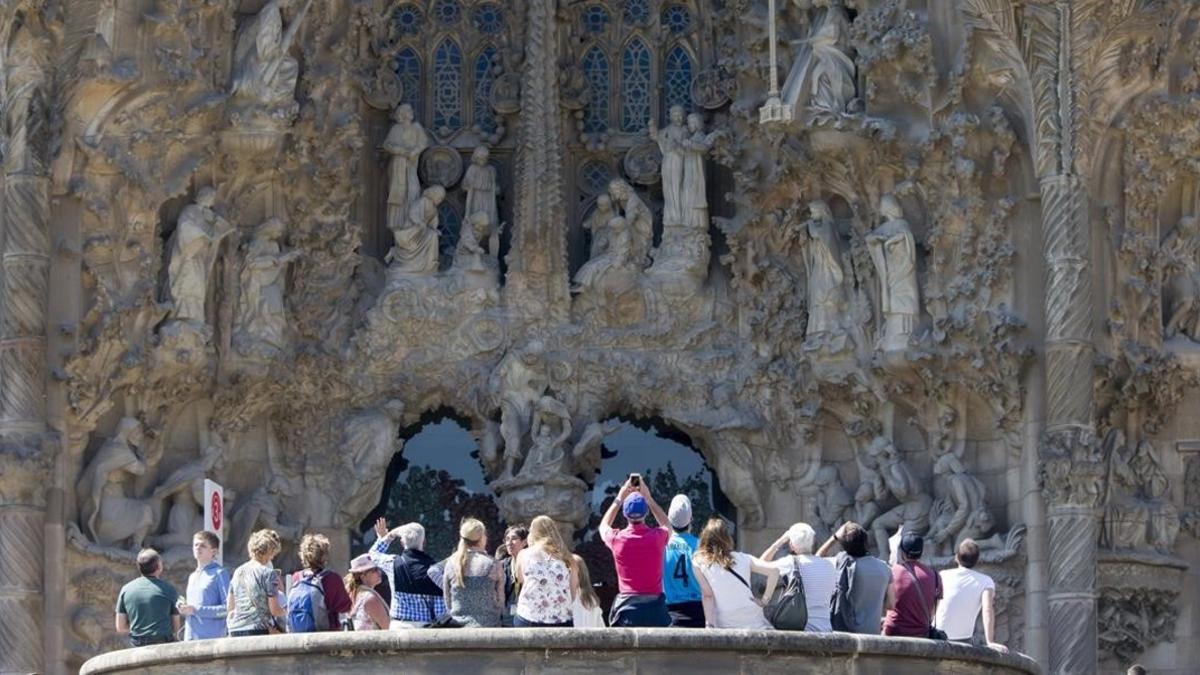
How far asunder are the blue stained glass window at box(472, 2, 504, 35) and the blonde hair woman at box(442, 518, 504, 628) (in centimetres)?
1068

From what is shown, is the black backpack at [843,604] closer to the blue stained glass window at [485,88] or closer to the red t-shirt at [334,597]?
the red t-shirt at [334,597]

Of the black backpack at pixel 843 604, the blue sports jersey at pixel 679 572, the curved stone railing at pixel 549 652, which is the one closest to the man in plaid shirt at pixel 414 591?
the curved stone railing at pixel 549 652

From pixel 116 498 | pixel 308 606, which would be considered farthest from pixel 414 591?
pixel 116 498

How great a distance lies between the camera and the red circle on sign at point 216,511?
23.5 m

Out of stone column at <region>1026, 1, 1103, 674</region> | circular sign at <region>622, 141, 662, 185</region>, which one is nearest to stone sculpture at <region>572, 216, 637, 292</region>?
circular sign at <region>622, 141, 662, 185</region>

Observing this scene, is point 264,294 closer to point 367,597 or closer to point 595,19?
point 595,19

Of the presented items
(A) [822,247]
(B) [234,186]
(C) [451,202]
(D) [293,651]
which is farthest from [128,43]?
(D) [293,651]

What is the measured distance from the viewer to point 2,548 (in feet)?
84.6

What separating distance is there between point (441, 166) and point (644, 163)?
6.25ft

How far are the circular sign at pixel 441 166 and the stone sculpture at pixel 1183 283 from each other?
6590mm

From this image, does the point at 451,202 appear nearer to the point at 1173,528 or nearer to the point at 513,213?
the point at 513,213

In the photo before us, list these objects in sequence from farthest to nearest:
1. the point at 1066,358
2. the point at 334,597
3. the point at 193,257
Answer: the point at 193,257 → the point at 1066,358 → the point at 334,597

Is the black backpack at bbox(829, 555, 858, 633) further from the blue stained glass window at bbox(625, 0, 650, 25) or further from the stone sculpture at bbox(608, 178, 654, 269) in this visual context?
the blue stained glass window at bbox(625, 0, 650, 25)

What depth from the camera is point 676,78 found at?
29.0 meters
